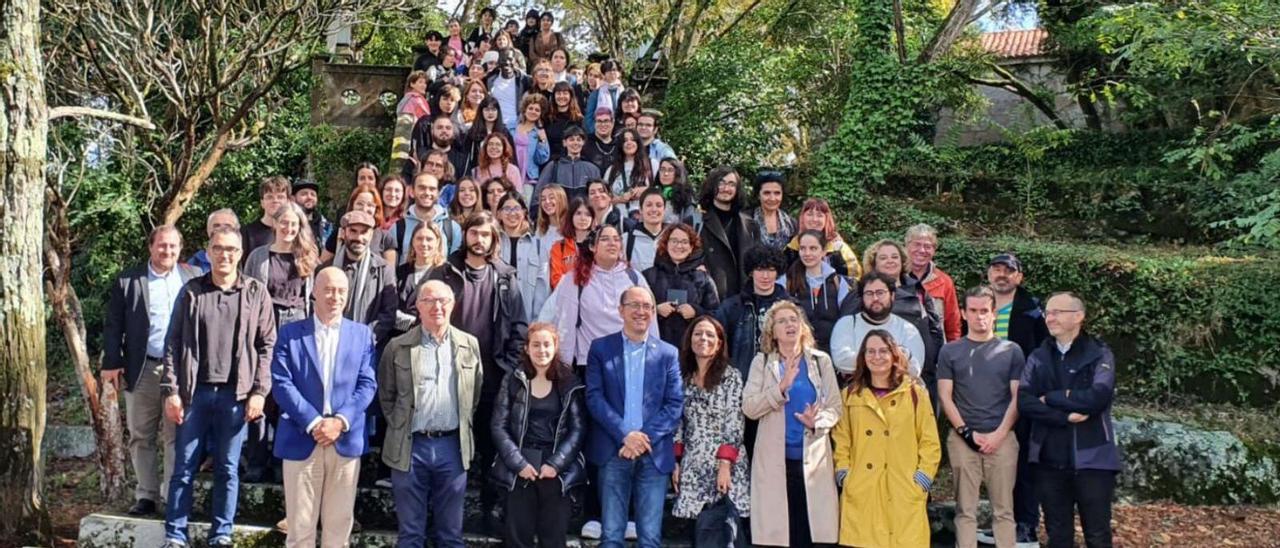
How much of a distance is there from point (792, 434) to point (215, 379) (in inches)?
127

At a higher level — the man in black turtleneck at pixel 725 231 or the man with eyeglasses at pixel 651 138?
the man with eyeglasses at pixel 651 138

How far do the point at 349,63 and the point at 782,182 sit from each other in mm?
9025

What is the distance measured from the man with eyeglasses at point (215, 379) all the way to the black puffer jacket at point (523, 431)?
1.34m

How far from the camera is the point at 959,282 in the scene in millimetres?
9461

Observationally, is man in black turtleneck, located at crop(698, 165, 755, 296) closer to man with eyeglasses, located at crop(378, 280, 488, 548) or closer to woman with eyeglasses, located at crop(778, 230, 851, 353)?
woman with eyeglasses, located at crop(778, 230, 851, 353)

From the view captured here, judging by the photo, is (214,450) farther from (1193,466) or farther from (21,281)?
(1193,466)

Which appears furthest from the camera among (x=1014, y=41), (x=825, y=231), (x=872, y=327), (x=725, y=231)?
(x=1014, y=41)

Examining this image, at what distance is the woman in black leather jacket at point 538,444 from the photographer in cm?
501

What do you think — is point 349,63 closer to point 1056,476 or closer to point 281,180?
point 281,180

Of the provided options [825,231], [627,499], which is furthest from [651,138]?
[627,499]

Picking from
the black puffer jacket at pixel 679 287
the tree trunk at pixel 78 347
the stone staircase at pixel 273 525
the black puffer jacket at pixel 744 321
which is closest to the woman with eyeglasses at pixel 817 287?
the black puffer jacket at pixel 744 321

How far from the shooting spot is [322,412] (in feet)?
16.0

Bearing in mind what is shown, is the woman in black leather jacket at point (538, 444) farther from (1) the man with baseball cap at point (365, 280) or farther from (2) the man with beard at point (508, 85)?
(2) the man with beard at point (508, 85)

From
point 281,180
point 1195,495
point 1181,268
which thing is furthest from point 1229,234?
point 281,180
